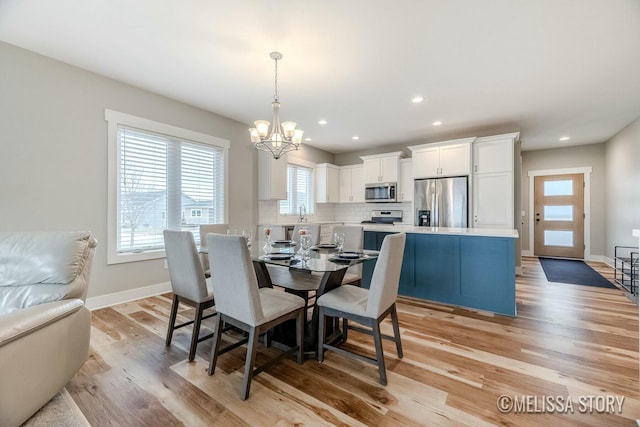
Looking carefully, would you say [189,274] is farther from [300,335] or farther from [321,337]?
[321,337]

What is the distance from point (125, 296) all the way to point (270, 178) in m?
2.68

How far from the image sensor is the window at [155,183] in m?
3.27

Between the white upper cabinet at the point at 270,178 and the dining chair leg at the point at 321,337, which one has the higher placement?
the white upper cabinet at the point at 270,178

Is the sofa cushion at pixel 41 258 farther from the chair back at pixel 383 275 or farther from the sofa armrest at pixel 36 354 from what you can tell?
the chair back at pixel 383 275

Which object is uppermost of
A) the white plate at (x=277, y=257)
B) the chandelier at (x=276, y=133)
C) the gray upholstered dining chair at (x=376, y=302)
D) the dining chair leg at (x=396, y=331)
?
the chandelier at (x=276, y=133)

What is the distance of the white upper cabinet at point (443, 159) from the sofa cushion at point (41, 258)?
5.00 metres

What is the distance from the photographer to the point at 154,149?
142 inches

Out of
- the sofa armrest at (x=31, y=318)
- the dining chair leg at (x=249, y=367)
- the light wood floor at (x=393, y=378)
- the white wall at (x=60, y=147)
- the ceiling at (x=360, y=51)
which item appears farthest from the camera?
the white wall at (x=60, y=147)

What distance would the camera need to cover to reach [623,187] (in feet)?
16.3

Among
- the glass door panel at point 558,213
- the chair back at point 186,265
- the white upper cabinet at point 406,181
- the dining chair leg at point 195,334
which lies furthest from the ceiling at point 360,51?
the glass door panel at point 558,213

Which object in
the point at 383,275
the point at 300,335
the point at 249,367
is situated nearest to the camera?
the point at 249,367

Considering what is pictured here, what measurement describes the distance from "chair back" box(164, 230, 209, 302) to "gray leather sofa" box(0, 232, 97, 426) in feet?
1.62

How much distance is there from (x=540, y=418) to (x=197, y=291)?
223cm

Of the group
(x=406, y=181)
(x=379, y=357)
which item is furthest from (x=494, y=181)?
(x=379, y=357)
